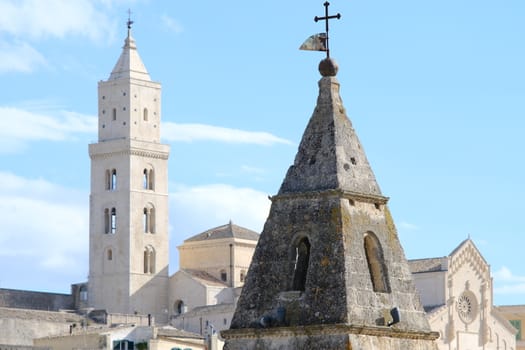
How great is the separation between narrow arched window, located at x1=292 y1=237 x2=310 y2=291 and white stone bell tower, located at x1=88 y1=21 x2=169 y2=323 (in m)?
90.2

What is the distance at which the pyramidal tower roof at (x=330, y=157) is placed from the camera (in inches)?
637

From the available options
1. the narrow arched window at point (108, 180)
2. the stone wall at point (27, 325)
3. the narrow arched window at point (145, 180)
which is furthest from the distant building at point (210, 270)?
the stone wall at point (27, 325)

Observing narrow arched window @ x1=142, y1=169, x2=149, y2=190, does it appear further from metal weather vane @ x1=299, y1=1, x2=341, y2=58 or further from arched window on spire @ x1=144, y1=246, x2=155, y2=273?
metal weather vane @ x1=299, y1=1, x2=341, y2=58

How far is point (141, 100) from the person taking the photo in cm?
10812

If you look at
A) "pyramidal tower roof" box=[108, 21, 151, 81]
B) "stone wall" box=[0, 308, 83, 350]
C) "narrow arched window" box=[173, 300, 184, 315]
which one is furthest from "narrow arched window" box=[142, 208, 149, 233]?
"stone wall" box=[0, 308, 83, 350]

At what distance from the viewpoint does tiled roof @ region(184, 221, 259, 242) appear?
109m

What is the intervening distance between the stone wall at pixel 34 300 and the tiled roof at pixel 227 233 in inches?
399

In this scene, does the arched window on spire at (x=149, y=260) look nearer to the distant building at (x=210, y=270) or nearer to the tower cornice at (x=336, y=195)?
the distant building at (x=210, y=270)

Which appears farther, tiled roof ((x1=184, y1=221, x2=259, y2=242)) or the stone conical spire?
tiled roof ((x1=184, y1=221, x2=259, y2=242))

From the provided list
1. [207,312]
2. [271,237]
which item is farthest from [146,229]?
[271,237]

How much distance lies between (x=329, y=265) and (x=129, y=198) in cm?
9305

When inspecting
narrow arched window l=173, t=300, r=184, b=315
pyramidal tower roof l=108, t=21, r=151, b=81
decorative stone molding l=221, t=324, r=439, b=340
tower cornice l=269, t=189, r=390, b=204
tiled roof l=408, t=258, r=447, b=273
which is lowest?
decorative stone molding l=221, t=324, r=439, b=340

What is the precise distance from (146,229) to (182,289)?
5.52 m

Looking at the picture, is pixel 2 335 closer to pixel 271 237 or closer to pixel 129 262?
pixel 129 262
